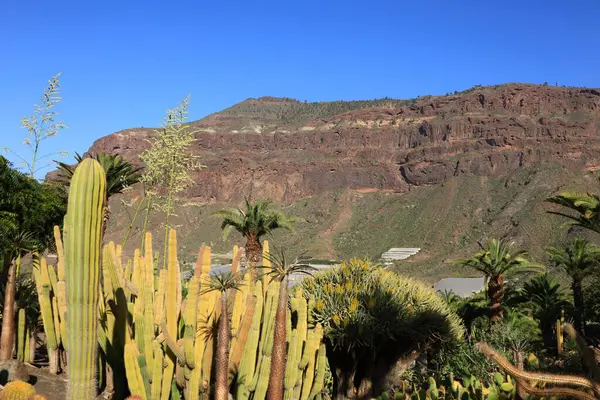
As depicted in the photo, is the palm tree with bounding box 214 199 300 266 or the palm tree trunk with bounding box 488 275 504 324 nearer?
the palm tree with bounding box 214 199 300 266

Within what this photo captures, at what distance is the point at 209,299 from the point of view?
366 inches

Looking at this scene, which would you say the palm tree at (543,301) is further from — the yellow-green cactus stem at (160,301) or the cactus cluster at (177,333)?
the yellow-green cactus stem at (160,301)

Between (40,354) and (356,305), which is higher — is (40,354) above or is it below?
below

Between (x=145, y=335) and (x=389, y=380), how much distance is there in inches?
304

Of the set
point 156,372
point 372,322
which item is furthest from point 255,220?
point 156,372

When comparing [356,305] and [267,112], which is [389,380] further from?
[267,112]

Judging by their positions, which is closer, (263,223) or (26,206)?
(26,206)

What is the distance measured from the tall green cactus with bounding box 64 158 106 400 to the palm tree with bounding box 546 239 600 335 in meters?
21.0

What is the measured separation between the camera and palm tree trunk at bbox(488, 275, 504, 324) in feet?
70.0

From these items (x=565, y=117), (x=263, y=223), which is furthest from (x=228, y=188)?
(x=263, y=223)

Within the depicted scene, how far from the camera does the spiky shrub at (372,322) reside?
42.9ft

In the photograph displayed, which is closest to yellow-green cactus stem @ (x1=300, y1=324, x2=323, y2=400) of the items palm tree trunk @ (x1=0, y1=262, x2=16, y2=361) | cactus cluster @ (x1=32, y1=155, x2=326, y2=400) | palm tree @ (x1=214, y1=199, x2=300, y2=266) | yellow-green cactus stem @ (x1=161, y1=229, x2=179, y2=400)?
cactus cluster @ (x1=32, y1=155, x2=326, y2=400)

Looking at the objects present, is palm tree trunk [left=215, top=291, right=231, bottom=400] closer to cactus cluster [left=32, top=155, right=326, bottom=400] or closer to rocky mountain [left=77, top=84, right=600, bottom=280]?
cactus cluster [left=32, top=155, right=326, bottom=400]

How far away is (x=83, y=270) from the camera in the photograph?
5035 mm
